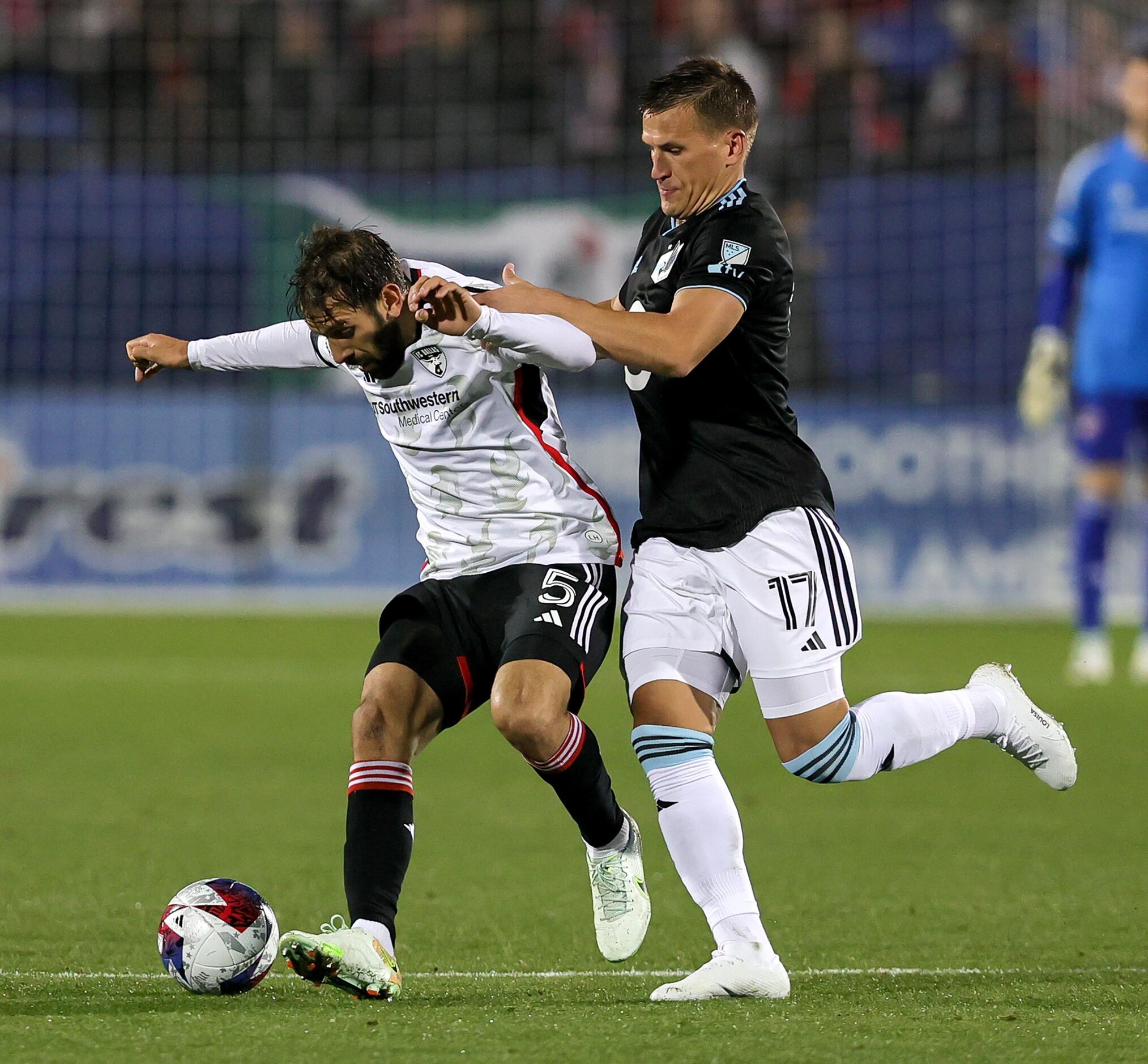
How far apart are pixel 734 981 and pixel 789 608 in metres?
0.74

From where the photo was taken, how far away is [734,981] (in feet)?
11.7

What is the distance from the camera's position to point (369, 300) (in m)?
3.88

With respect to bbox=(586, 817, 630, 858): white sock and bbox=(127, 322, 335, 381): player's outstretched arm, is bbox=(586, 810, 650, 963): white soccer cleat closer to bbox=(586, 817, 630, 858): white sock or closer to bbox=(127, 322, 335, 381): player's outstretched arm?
bbox=(586, 817, 630, 858): white sock

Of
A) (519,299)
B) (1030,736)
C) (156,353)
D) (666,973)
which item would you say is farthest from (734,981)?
(156,353)

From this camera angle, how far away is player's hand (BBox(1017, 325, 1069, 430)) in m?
9.40

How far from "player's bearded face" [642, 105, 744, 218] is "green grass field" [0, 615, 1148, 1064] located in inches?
60.9

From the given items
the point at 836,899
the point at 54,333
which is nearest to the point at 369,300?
the point at 836,899

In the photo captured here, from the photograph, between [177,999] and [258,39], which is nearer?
[177,999]

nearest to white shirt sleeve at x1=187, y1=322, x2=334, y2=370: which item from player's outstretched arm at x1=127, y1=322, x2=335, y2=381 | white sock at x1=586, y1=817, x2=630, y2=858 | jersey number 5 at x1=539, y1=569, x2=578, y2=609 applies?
player's outstretched arm at x1=127, y1=322, x2=335, y2=381

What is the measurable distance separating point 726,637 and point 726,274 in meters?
0.71

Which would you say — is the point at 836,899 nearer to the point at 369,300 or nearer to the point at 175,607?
the point at 369,300

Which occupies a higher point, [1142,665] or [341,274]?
[341,274]

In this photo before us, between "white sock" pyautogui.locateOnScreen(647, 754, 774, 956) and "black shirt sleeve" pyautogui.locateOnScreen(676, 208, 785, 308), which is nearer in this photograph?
"white sock" pyautogui.locateOnScreen(647, 754, 774, 956)

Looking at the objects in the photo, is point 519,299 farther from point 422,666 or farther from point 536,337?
point 422,666
